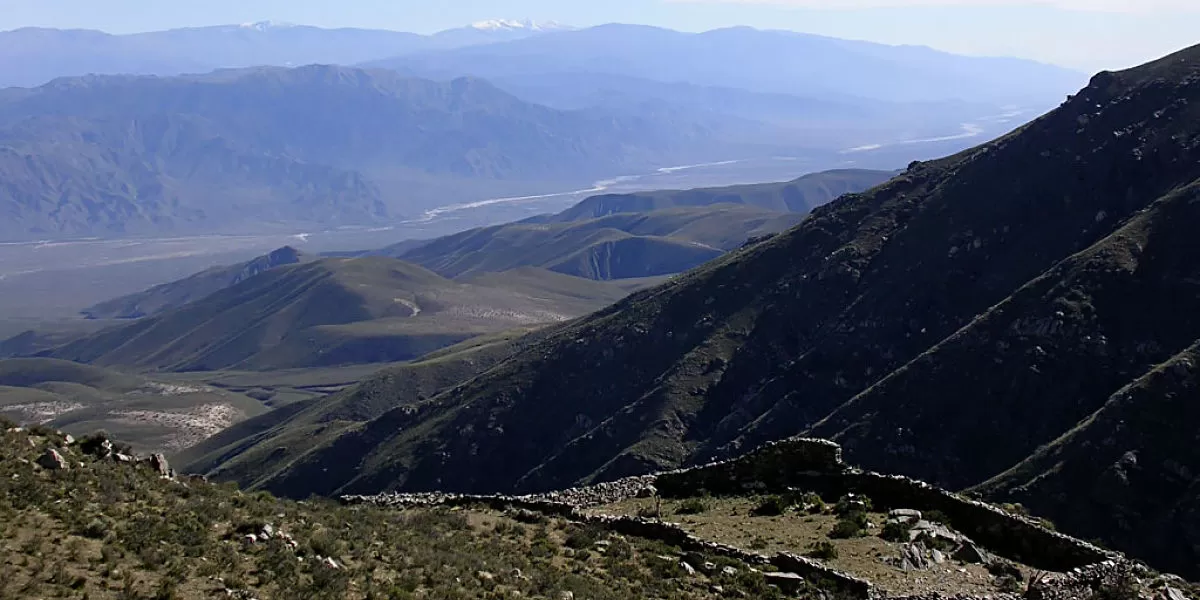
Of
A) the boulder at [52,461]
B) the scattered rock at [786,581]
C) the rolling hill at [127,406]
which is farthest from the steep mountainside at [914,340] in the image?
the rolling hill at [127,406]

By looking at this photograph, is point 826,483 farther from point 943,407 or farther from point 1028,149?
point 1028,149

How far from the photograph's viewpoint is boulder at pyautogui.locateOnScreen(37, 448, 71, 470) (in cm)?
1764

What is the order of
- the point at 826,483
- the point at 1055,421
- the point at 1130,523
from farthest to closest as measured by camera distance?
the point at 1055,421 < the point at 1130,523 < the point at 826,483

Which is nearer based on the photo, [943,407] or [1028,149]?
[943,407]

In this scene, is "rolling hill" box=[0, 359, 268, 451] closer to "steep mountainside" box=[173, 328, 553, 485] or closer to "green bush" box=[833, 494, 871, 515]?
"steep mountainside" box=[173, 328, 553, 485]

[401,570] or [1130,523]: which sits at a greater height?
[401,570]

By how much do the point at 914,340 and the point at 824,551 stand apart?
193ft

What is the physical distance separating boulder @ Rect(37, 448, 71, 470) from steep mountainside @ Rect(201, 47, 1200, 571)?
45.5m

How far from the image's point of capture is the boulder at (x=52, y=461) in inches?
695

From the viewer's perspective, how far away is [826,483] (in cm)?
2291

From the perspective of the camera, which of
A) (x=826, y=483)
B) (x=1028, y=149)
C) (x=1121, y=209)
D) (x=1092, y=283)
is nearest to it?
(x=826, y=483)

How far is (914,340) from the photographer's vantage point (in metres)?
74.8

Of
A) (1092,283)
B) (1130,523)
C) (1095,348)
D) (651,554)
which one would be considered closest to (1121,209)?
(1092,283)

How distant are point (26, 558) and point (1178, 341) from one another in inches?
2434
